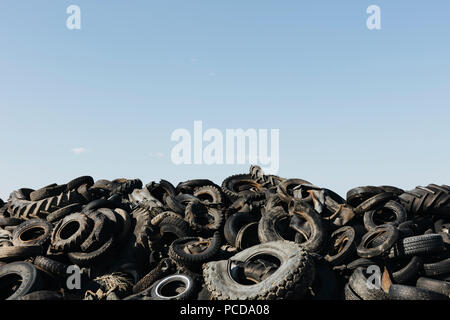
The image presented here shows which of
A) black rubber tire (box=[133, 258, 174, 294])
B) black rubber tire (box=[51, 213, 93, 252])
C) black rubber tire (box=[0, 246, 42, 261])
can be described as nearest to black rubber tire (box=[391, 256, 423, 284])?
black rubber tire (box=[133, 258, 174, 294])

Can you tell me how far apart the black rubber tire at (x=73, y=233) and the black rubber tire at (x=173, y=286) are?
3.13 metres

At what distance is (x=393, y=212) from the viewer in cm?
1122

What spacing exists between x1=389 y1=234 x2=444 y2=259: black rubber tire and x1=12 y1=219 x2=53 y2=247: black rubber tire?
920 centimetres

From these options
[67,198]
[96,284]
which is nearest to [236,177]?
[67,198]

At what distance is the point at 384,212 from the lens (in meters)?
11.3

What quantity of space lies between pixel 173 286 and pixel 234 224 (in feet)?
9.14

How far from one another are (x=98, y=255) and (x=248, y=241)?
4.02 metres

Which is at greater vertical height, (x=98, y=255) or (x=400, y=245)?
(x=400, y=245)

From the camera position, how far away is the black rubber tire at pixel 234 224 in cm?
1024

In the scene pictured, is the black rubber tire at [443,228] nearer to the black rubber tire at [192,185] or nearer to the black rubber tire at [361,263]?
the black rubber tire at [361,263]

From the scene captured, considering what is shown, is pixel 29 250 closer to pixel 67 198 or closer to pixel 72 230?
pixel 72 230

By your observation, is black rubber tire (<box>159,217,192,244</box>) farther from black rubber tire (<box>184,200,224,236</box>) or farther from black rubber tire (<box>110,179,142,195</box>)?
black rubber tire (<box>110,179,142,195</box>)

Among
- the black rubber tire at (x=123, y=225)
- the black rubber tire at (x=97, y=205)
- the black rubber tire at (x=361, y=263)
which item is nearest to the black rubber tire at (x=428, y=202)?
the black rubber tire at (x=361, y=263)
